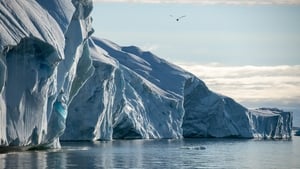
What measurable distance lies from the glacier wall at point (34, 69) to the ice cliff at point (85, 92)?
79 millimetres

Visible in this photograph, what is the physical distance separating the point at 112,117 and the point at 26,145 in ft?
167

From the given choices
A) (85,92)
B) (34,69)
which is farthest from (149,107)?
(34,69)

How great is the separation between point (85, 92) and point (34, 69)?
1432 inches

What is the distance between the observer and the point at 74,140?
320 ft

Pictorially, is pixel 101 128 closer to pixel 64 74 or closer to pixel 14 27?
pixel 64 74

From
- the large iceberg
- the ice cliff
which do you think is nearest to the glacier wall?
the ice cliff

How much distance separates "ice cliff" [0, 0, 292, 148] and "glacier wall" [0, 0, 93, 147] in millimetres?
79

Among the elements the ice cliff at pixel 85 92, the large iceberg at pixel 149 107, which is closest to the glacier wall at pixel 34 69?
the ice cliff at pixel 85 92

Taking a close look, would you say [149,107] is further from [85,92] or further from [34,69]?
[34,69]

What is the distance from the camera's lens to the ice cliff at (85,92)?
57969 millimetres

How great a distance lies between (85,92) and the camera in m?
96.8

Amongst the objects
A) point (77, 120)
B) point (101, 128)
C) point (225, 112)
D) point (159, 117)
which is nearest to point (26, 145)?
point (77, 120)

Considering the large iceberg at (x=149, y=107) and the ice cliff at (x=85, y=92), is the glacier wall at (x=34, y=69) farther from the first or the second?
the large iceberg at (x=149, y=107)

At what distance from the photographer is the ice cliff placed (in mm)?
57969
